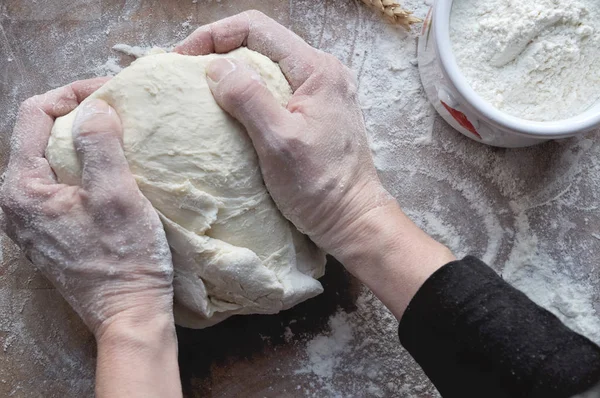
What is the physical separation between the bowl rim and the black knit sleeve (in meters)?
0.32

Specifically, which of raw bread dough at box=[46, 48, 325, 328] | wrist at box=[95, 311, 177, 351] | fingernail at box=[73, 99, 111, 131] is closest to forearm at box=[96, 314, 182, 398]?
wrist at box=[95, 311, 177, 351]

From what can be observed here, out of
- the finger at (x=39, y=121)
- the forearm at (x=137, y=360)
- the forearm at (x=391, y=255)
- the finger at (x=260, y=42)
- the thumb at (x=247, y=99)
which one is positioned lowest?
the forearm at (x=137, y=360)

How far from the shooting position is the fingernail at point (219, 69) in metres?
1.08

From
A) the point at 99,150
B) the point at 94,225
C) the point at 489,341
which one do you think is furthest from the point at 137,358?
the point at 489,341

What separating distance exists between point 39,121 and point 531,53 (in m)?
0.98

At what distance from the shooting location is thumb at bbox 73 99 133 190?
40.3 inches

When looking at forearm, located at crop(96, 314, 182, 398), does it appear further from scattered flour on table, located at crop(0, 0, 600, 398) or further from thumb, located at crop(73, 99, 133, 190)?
scattered flour on table, located at crop(0, 0, 600, 398)

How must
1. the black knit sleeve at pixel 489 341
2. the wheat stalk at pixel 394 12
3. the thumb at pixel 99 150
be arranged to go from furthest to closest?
the wheat stalk at pixel 394 12
the thumb at pixel 99 150
the black knit sleeve at pixel 489 341

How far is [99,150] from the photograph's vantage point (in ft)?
3.35

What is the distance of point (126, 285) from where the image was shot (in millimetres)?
1065

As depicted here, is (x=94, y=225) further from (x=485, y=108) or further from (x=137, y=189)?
(x=485, y=108)

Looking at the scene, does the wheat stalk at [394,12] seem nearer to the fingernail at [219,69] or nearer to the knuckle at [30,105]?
the fingernail at [219,69]

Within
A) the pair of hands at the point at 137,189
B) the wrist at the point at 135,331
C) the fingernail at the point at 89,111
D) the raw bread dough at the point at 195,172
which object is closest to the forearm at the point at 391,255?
the pair of hands at the point at 137,189

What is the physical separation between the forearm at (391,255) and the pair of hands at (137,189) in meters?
0.01
